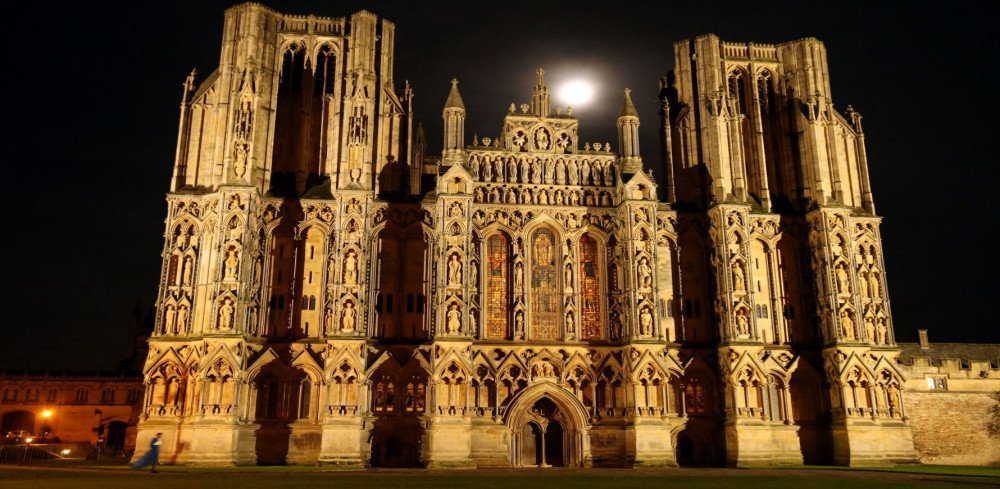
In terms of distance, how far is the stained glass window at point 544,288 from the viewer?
3841 cm

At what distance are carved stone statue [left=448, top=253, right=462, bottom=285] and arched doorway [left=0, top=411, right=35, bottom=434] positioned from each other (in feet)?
229

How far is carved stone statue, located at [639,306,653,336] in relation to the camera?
3672 centimetres

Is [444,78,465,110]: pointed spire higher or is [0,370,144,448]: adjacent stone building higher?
[444,78,465,110]: pointed spire

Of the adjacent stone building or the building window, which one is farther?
the adjacent stone building

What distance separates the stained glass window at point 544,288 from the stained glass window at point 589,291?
139 cm

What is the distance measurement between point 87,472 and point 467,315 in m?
16.7

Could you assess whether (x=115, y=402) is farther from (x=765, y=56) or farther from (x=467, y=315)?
(x=765, y=56)

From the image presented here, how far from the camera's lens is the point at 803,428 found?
37.9 m

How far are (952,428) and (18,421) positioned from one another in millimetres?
90361

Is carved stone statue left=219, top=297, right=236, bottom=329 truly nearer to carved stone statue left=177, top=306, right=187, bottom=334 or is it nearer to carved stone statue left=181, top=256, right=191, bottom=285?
carved stone statue left=177, top=306, right=187, bottom=334

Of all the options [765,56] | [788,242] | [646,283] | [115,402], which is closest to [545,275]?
[646,283]

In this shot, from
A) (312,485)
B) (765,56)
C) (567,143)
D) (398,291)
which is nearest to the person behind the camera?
(312,485)

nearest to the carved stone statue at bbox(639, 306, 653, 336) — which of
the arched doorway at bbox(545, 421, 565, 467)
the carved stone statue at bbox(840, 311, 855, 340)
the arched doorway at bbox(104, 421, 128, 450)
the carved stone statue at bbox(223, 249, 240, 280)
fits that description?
the arched doorway at bbox(545, 421, 565, 467)

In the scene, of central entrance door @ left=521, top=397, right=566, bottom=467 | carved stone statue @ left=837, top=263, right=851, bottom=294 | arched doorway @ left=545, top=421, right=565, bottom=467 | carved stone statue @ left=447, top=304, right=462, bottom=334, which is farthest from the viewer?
carved stone statue @ left=837, top=263, right=851, bottom=294
